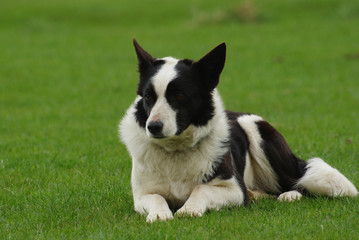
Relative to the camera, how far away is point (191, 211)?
521 cm

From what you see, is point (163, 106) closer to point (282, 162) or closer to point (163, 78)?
point (163, 78)

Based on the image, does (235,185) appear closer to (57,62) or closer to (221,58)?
(221,58)

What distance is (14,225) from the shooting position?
17.2ft

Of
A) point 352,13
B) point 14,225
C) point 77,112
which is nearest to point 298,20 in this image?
point 352,13

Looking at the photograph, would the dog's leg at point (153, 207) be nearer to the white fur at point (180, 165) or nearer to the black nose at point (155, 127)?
the white fur at point (180, 165)

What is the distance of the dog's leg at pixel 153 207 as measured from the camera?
16.8 ft

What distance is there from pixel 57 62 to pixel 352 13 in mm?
15566

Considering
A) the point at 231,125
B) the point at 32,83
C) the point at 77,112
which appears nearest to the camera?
the point at 231,125

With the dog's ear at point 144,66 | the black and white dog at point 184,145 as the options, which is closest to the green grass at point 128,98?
the black and white dog at point 184,145

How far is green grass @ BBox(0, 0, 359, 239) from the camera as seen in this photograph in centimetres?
521

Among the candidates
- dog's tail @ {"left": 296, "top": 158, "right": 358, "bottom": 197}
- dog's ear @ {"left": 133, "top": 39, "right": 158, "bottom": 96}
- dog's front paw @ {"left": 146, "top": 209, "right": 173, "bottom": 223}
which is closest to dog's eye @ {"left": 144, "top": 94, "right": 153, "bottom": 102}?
dog's ear @ {"left": 133, "top": 39, "right": 158, "bottom": 96}

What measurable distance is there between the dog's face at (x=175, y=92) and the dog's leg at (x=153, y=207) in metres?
0.64

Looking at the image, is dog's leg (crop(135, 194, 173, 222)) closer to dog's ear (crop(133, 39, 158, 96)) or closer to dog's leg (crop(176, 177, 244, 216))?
dog's leg (crop(176, 177, 244, 216))

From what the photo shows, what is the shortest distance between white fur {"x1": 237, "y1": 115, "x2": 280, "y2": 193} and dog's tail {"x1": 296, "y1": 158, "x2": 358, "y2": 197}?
A: 347 mm
